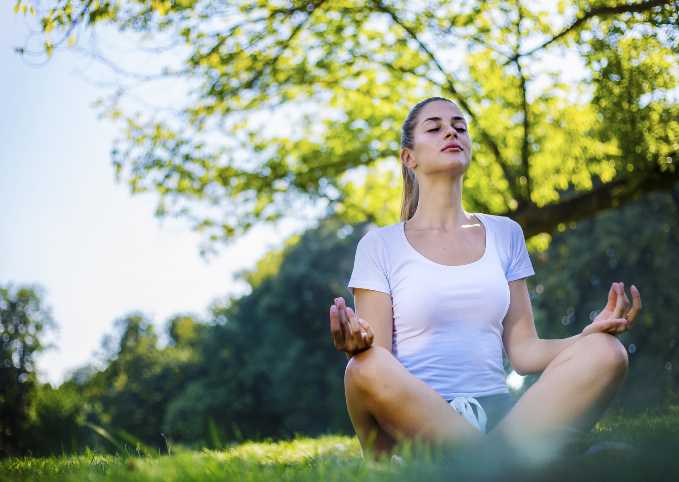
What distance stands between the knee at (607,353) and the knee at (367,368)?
31.8 inches

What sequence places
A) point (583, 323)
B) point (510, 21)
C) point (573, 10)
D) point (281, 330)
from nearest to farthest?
1. point (573, 10)
2. point (510, 21)
3. point (583, 323)
4. point (281, 330)

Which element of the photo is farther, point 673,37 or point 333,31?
point 333,31

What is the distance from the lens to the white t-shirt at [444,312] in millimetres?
3266

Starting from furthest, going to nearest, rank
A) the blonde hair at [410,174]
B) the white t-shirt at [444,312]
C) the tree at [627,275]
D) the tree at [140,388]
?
1. the tree at [140,388]
2. the tree at [627,275]
3. the blonde hair at [410,174]
4. the white t-shirt at [444,312]

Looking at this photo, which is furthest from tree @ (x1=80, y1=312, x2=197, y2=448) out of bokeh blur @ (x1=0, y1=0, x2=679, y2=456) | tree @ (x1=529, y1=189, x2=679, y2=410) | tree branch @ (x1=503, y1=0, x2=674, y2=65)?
→ tree branch @ (x1=503, y1=0, x2=674, y2=65)

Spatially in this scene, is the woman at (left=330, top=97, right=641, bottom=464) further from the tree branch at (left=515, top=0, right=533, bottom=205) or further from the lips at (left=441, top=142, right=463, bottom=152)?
the tree branch at (left=515, top=0, right=533, bottom=205)

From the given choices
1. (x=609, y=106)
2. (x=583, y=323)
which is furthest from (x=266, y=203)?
(x=583, y=323)

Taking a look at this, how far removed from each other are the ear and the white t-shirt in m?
0.61

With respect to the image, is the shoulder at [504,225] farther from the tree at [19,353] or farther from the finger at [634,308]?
the tree at [19,353]

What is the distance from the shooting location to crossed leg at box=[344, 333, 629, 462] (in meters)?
2.82

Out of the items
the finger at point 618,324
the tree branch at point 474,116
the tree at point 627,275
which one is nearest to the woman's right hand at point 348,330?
the finger at point 618,324

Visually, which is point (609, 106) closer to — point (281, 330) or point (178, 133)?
point (178, 133)

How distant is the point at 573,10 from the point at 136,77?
450 centimetres

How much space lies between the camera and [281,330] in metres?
30.7
